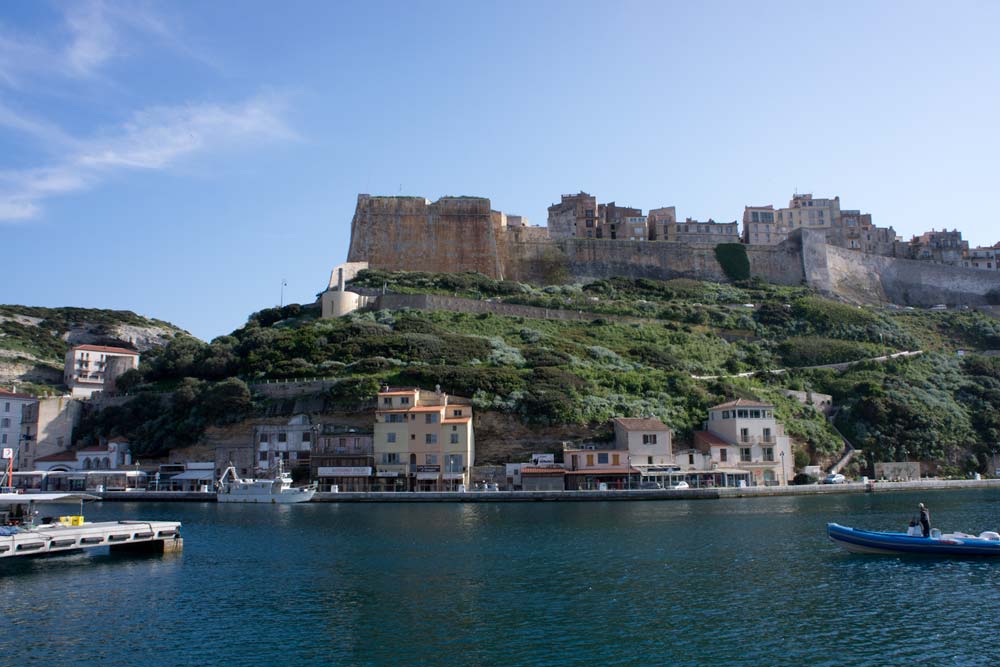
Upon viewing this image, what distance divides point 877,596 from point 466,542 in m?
12.6

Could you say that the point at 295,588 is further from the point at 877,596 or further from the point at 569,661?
the point at 877,596

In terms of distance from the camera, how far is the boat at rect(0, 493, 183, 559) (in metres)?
24.9

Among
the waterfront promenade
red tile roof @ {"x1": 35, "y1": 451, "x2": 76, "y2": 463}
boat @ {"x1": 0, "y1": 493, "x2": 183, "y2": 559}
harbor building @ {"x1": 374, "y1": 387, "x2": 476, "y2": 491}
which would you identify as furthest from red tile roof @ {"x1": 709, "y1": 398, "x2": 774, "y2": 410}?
red tile roof @ {"x1": 35, "y1": 451, "x2": 76, "y2": 463}

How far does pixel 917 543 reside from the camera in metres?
25.1

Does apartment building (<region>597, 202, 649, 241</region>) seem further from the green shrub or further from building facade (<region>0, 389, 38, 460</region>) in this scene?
building facade (<region>0, 389, 38, 460</region>)

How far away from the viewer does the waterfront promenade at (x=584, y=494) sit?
43812mm

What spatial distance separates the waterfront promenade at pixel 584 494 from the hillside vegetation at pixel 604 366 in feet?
11.2

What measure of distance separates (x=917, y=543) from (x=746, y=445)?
22656 mm

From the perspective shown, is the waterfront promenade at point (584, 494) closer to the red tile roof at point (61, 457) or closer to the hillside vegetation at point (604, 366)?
the hillside vegetation at point (604, 366)

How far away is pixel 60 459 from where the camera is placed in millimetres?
55875

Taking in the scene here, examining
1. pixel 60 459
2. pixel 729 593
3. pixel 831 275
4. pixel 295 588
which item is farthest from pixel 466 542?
pixel 831 275

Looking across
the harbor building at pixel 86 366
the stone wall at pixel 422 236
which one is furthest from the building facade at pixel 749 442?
the harbor building at pixel 86 366

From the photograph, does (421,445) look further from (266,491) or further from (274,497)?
(266,491)

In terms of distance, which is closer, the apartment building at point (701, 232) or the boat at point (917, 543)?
the boat at point (917, 543)
